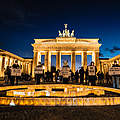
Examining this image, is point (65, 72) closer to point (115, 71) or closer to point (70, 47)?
point (115, 71)

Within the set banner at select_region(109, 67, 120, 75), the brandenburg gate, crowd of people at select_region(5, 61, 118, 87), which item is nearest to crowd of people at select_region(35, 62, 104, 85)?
crowd of people at select_region(5, 61, 118, 87)

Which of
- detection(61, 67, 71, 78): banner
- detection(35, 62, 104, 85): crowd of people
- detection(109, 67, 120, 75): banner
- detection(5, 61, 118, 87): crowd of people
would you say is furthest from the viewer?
detection(35, 62, 104, 85): crowd of people

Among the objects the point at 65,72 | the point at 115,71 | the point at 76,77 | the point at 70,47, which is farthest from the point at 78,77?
the point at 70,47

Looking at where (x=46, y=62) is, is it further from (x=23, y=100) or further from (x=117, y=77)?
(x=23, y=100)

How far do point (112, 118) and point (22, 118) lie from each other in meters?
2.12

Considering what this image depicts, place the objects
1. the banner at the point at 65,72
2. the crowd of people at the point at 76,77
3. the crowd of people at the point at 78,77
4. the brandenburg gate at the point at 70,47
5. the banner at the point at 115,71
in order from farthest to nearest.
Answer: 1. the brandenburg gate at the point at 70,47
2. the crowd of people at the point at 78,77
3. the crowd of people at the point at 76,77
4. the banner at the point at 65,72
5. the banner at the point at 115,71

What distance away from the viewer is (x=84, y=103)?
380 cm

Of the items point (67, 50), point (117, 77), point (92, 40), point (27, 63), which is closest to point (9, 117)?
point (117, 77)

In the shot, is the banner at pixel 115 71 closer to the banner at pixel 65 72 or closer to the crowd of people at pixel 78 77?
the crowd of people at pixel 78 77

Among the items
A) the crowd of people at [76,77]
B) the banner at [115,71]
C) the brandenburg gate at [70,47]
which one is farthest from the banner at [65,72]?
the brandenburg gate at [70,47]

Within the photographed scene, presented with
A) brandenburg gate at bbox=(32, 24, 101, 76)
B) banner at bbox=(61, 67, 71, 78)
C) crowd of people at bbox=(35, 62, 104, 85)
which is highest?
brandenburg gate at bbox=(32, 24, 101, 76)

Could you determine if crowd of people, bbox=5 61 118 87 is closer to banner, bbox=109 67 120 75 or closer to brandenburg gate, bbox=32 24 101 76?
banner, bbox=109 67 120 75

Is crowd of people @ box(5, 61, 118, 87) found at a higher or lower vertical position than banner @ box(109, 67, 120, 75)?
lower

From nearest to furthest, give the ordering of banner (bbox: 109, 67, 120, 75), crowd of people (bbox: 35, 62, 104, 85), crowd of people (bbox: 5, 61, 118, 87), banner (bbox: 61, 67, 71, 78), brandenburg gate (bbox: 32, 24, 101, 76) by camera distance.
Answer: banner (bbox: 109, 67, 120, 75) → banner (bbox: 61, 67, 71, 78) → crowd of people (bbox: 5, 61, 118, 87) → crowd of people (bbox: 35, 62, 104, 85) → brandenburg gate (bbox: 32, 24, 101, 76)
